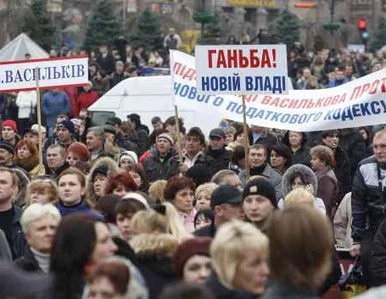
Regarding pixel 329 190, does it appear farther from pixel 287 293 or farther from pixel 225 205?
pixel 287 293

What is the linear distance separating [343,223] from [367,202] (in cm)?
159

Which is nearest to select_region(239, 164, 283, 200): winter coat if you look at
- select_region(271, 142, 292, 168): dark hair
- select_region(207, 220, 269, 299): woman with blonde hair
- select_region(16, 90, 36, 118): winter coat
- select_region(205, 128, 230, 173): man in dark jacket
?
select_region(271, 142, 292, 168): dark hair

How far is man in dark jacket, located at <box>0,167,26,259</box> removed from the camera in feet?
35.8

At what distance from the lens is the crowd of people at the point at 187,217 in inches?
275

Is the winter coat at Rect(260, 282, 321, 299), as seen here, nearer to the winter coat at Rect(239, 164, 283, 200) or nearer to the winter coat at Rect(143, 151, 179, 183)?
the winter coat at Rect(239, 164, 283, 200)

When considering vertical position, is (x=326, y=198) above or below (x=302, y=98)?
below

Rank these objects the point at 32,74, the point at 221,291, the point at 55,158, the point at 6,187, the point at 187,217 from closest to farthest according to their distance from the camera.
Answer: the point at 221,291, the point at 6,187, the point at 187,217, the point at 55,158, the point at 32,74

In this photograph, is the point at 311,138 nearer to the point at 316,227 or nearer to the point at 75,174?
the point at 75,174

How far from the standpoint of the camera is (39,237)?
8992mm

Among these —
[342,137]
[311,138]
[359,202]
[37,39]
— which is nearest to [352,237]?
[359,202]

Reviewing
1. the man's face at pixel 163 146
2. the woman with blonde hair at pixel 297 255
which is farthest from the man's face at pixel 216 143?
the woman with blonde hair at pixel 297 255

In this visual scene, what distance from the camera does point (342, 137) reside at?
20141 millimetres

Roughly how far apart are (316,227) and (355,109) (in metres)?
9.06

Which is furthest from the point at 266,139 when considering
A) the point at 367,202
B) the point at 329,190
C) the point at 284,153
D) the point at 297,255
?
the point at 297,255
